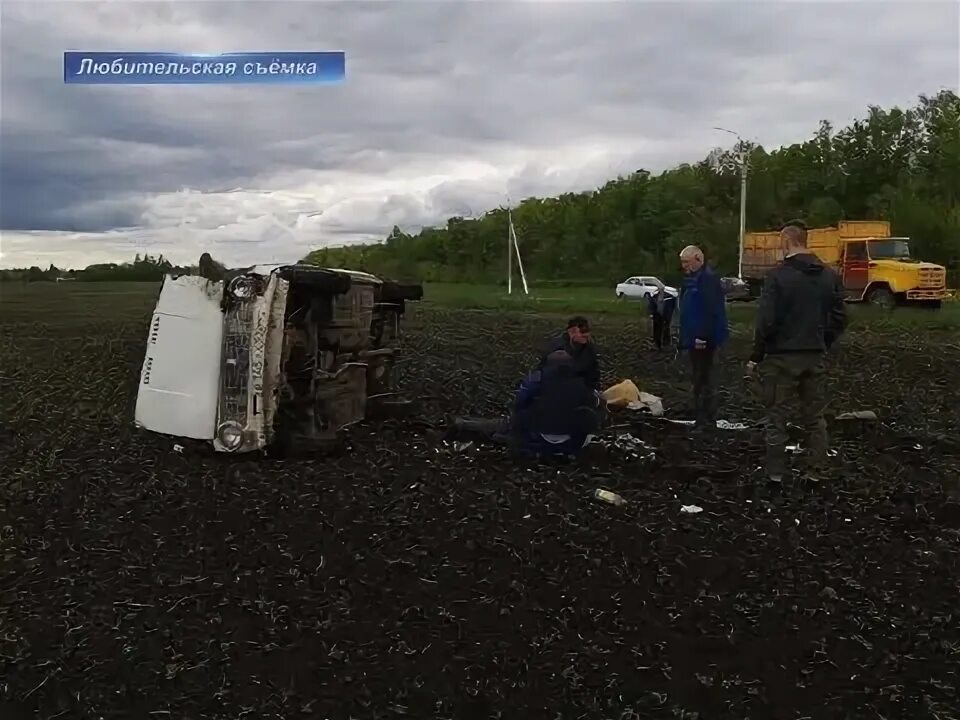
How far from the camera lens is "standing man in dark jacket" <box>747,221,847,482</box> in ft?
16.5

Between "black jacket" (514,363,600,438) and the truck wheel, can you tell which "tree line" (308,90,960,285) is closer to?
the truck wheel

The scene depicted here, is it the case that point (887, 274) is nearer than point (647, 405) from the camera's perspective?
No

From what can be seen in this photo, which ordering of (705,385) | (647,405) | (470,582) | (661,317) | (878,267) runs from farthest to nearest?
(878,267) < (661,317) < (647,405) < (705,385) < (470,582)

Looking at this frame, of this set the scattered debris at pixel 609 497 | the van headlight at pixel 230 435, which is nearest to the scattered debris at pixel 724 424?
the scattered debris at pixel 609 497

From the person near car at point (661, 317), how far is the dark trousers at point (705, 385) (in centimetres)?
502

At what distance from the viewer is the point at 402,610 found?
3.39 meters

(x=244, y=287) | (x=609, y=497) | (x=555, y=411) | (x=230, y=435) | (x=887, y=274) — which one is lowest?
(x=609, y=497)

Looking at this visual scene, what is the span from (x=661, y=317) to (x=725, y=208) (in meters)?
12.9

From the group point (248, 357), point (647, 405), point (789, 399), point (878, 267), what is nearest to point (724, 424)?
point (647, 405)

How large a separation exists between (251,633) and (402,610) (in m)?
0.54

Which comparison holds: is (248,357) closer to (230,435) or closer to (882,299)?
(230,435)

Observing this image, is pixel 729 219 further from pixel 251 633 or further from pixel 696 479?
pixel 251 633

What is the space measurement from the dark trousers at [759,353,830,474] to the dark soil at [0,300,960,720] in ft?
0.66

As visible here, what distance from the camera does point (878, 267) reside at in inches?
733
